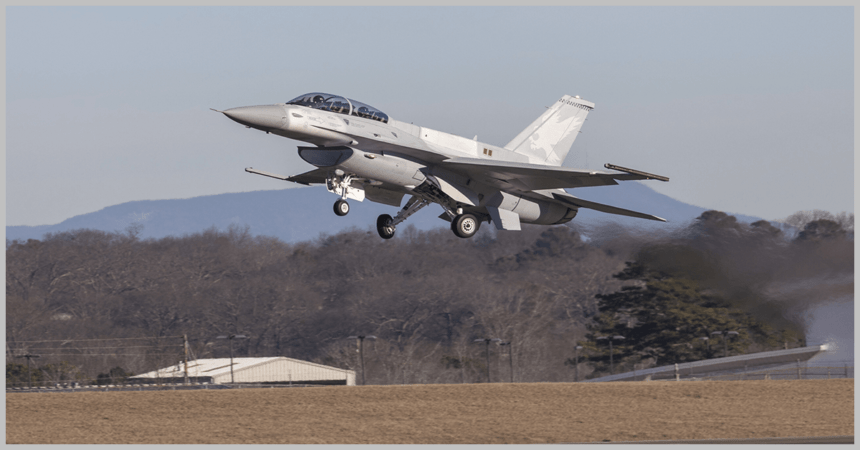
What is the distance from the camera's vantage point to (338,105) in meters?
24.3

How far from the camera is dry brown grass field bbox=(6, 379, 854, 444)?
Result: 27188mm

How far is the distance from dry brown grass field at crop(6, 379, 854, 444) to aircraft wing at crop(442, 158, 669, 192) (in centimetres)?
732

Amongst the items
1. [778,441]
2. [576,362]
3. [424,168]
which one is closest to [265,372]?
[576,362]

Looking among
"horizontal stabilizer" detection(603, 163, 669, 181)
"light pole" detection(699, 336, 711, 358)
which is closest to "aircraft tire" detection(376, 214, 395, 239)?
"horizontal stabilizer" detection(603, 163, 669, 181)

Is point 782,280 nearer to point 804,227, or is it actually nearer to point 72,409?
point 804,227

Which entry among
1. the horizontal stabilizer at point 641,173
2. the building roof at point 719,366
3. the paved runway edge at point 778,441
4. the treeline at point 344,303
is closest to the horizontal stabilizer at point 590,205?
the horizontal stabilizer at point 641,173

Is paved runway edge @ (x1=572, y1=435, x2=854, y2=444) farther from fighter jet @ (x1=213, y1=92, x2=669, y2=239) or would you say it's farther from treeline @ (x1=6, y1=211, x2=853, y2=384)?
treeline @ (x1=6, y1=211, x2=853, y2=384)

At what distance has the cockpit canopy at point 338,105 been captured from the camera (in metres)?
23.9

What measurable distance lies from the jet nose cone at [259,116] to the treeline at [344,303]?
98.7ft

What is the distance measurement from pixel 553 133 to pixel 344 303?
3753cm

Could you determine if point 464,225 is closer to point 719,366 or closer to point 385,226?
point 385,226

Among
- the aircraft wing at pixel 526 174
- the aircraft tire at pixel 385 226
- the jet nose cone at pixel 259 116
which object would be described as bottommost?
the aircraft tire at pixel 385 226

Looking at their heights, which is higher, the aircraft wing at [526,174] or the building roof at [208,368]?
the aircraft wing at [526,174]

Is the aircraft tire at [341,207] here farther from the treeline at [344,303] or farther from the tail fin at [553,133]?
the treeline at [344,303]
